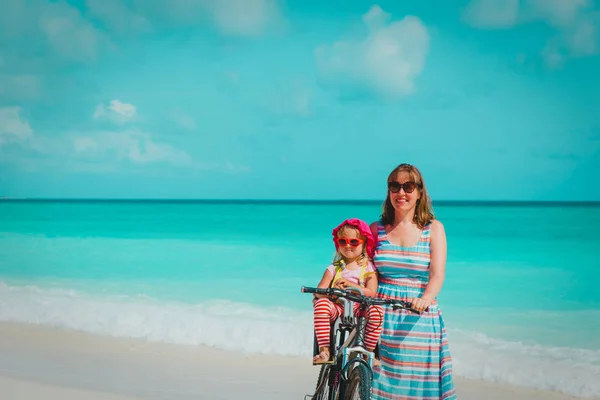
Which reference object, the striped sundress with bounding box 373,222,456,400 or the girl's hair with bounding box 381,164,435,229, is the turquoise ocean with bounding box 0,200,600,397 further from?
the girl's hair with bounding box 381,164,435,229

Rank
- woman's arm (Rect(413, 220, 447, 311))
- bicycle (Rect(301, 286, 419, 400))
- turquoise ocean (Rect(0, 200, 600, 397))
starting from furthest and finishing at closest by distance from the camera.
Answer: turquoise ocean (Rect(0, 200, 600, 397)), woman's arm (Rect(413, 220, 447, 311)), bicycle (Rect(301, 286, 419, 400))

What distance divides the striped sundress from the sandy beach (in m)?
2.33

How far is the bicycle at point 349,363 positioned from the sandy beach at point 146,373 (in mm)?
2459

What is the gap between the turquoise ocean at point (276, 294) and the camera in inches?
292

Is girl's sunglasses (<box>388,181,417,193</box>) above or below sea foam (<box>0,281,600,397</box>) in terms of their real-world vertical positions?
below

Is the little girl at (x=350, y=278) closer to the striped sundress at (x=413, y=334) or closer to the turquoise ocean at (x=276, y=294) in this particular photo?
the striped sundress at (x=413, y=334)

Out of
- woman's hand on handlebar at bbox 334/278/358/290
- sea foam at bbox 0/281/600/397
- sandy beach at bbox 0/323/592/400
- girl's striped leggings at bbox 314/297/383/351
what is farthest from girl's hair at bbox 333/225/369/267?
sea foam at bbox 0/281/600/397

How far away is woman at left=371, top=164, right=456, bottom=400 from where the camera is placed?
317 centimetres

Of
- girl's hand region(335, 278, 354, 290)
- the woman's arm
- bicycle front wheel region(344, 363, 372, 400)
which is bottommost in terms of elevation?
bicycle front wheel region(344, 363, 372, 400)

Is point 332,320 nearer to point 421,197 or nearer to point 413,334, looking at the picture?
point 413,334

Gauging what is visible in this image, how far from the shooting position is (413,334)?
10.4ft

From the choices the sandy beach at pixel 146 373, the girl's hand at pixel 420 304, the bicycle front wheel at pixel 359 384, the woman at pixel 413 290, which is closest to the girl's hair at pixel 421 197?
the woman at pixel 413 290

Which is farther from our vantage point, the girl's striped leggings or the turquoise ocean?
the turquoise ocean

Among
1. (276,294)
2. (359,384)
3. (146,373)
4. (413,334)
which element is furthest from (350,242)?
(276,294)
